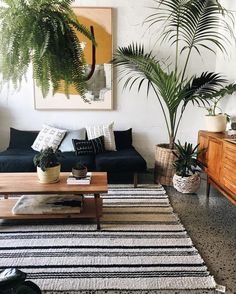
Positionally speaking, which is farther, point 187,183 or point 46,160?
point 187,183

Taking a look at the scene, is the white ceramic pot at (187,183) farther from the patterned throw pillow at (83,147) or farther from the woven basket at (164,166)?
the patterned throw pillow at (83,147)

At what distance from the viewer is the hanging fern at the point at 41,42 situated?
1380 millimetres

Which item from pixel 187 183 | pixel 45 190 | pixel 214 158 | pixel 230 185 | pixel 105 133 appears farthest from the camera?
pixel 105 133

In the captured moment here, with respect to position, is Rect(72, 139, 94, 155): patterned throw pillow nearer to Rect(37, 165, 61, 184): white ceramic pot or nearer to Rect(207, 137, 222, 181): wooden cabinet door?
Rect(37, 165, 61, 184): white ceramic pot

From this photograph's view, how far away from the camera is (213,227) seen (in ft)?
7.97

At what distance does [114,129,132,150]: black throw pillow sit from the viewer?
12.5 feet

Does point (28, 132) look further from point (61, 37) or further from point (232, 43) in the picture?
point (232, 43)

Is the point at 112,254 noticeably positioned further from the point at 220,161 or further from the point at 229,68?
the point at 229,68

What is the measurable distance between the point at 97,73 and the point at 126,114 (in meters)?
0.70

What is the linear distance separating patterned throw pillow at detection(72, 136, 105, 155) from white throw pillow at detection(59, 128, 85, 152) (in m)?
0.11

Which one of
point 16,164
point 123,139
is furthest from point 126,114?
point 16,164

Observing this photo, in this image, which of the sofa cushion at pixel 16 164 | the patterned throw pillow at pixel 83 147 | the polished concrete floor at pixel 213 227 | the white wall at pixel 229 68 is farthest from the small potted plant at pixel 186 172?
the sofa cushion at pixel 16 164

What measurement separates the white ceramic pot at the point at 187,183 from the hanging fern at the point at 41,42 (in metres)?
1.94

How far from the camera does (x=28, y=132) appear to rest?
3.80m
